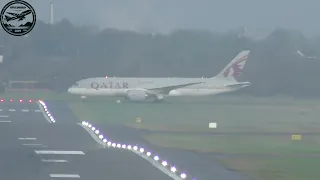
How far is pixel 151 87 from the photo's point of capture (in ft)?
252

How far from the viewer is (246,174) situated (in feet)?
76.6

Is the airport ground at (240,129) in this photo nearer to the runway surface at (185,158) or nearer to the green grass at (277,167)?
the green grass at (277,167)

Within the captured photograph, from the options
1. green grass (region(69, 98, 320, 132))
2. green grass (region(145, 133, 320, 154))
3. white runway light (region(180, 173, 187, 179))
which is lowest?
green grass (region(69, 98, 320, 132))

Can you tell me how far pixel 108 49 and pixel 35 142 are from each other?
2256 inches

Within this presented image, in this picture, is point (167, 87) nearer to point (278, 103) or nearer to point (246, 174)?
point (278, 103)

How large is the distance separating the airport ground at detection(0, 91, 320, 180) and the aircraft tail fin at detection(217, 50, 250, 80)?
11.7 ft

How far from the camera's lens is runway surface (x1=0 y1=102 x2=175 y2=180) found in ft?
71.4

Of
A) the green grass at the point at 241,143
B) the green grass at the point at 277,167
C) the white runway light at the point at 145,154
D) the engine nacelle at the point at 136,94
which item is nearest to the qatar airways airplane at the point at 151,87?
the engine nacelle at the point at 136,94

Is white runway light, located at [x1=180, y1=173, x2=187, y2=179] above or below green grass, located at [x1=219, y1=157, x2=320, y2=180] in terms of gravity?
above

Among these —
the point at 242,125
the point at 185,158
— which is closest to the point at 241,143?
the point at 185,158

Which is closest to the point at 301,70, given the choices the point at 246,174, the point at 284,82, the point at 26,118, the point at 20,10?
the point at 284,82

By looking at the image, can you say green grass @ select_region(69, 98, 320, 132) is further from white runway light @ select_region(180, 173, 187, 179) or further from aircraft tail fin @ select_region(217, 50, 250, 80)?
white runway light @ select_region(180, 173, 187, 179)

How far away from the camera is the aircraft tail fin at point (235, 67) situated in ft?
265

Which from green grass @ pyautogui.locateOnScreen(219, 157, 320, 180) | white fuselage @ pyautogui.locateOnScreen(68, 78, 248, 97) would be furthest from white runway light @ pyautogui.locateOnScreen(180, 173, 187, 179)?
white fuselage @ pyautogui.locateOnScreen(68, 78, 248, 97)
